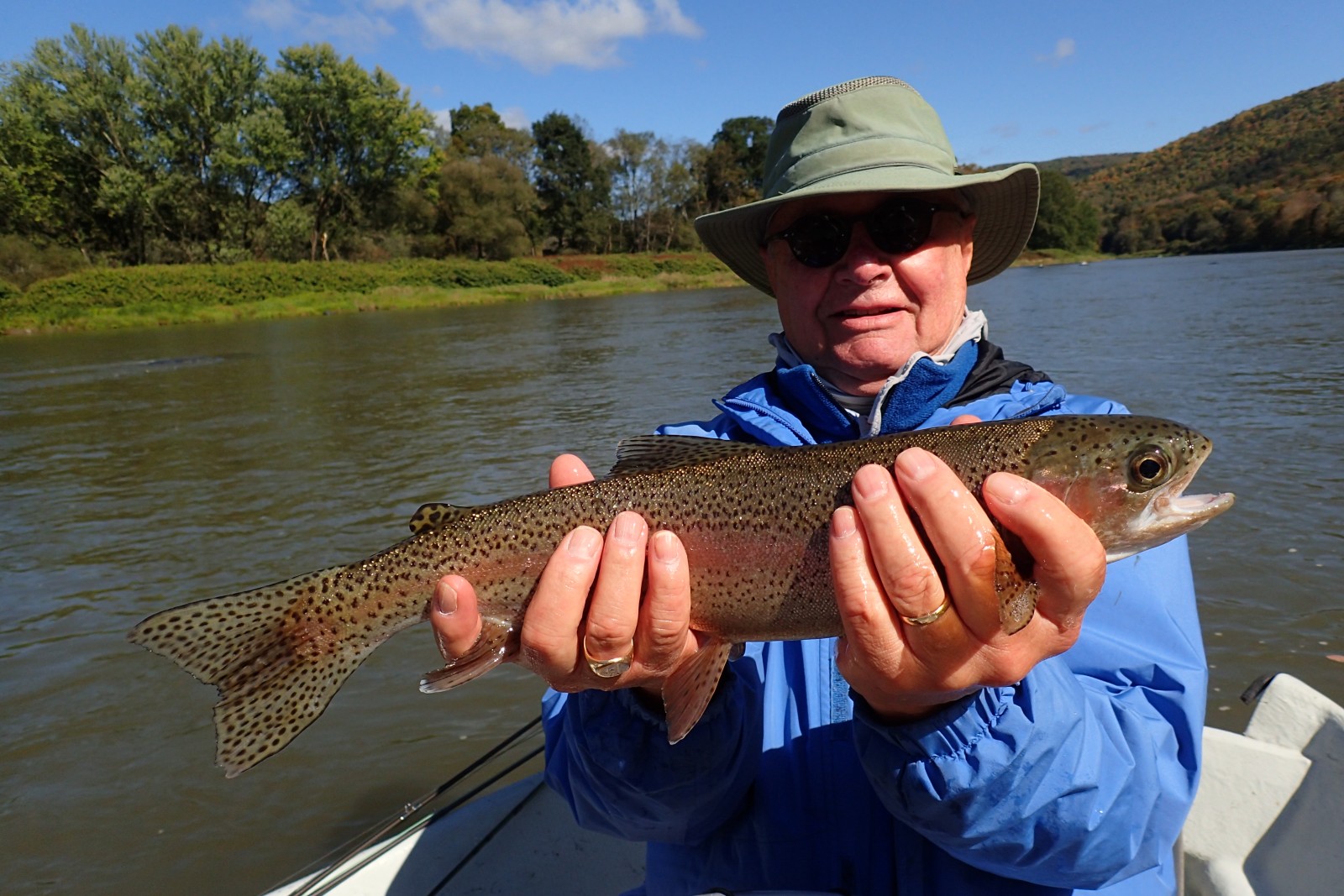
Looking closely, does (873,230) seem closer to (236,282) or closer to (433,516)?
(433,516)

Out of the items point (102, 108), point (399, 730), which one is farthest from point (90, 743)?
point (102, 108)

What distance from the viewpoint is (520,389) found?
65.6ft

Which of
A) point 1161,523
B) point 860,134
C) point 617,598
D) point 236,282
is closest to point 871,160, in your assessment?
point 860,134

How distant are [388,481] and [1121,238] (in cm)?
13517

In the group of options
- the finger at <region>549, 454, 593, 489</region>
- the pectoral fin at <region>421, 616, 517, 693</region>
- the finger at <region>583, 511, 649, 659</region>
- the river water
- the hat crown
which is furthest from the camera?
the river water

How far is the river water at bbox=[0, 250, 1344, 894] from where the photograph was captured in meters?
5.47

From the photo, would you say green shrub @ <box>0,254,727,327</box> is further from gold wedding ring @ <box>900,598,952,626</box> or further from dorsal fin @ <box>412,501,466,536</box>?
gold wedding ring @ <box>900,598,952,626</box>

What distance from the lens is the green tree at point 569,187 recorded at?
3479 inches

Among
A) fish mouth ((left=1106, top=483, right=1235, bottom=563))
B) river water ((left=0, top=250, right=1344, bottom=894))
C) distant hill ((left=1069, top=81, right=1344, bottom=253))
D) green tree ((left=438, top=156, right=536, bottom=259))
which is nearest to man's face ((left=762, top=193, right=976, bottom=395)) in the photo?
fish mouth ((left=1106, top=483, right=1235, bottom=563))

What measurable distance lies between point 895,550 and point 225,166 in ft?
229

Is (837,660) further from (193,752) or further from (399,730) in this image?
(193,752)

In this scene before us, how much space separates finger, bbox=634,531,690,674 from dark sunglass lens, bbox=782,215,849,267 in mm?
1349

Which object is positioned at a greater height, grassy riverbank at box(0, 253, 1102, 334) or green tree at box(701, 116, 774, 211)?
green tree at box(701, 116, 774, 211)

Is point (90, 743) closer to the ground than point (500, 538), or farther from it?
closer to the ground
